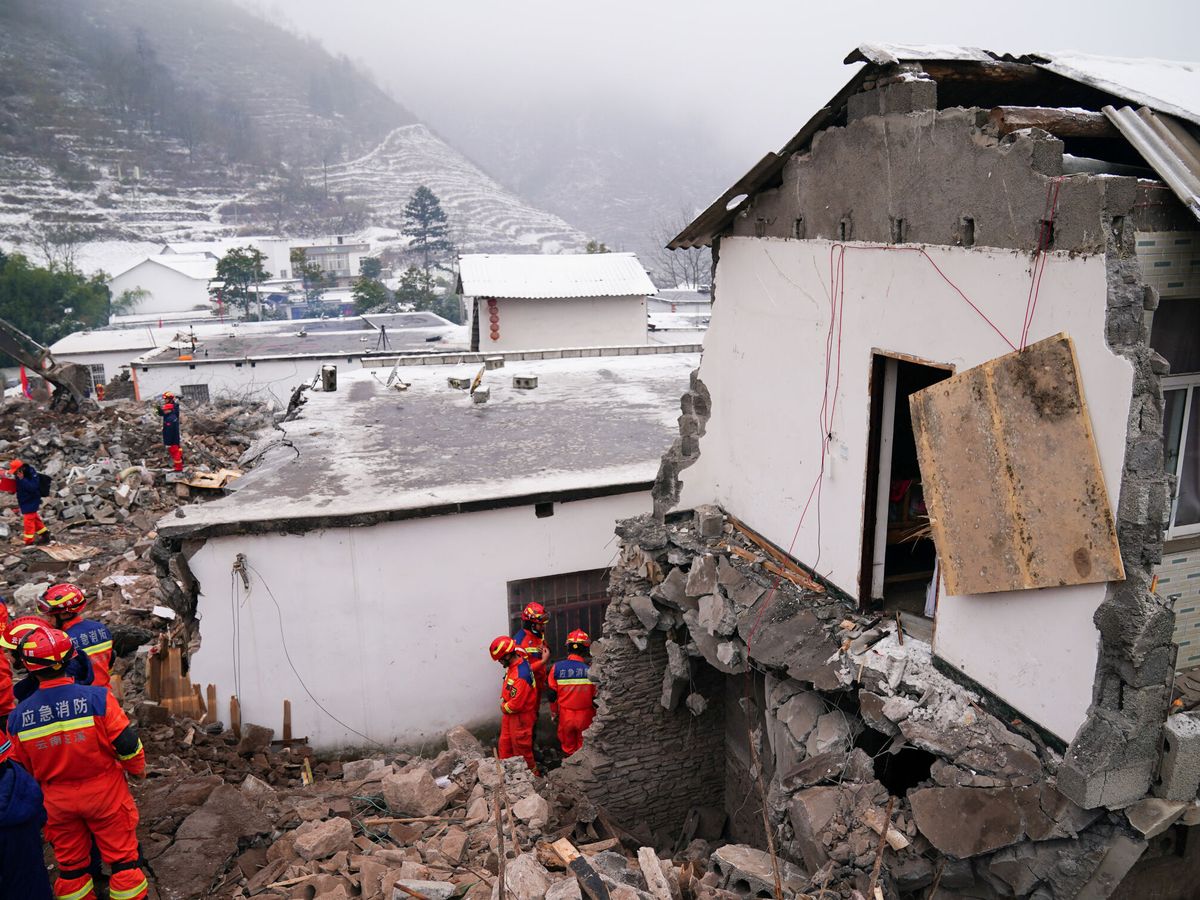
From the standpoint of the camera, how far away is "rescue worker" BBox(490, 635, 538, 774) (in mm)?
8492

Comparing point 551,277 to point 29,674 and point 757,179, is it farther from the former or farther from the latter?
point 29,674

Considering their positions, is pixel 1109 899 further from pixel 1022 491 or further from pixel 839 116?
pixel 839 116

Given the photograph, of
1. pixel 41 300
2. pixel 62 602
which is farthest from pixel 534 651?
pixel 41 300

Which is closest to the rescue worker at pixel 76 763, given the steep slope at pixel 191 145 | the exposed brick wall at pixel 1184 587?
the exposed brick wall at pixel 1184 587

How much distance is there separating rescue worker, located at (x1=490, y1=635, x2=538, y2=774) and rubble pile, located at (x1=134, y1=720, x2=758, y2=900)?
2.29ft

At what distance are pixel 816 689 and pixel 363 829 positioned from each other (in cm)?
355

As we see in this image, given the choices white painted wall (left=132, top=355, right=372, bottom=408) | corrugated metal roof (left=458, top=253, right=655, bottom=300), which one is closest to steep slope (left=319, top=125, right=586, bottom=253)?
white painted wall (left=132, top=355, right=372, bottom=408)

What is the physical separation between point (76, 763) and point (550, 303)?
2168cm

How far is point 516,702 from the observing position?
27.8 feet

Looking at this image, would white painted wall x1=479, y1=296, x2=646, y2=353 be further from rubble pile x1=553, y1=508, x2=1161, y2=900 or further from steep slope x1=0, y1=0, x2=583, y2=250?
steep slope x1=0, y1=0, x2=583, y2=250

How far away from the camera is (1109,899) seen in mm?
4805

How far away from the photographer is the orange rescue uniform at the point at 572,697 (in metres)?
8.69

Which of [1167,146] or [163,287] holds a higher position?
[163,287]

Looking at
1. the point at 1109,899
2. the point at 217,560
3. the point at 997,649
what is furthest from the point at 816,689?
the point at 217,560
